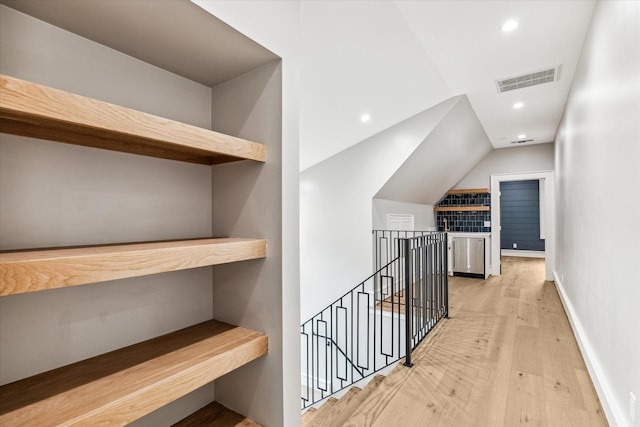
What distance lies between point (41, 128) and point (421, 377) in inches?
101

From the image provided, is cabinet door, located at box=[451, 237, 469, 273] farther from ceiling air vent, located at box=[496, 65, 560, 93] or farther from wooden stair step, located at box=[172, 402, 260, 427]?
wooden stair step, located at box=[172, 402, 260, 427]

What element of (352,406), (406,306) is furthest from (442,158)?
(352,406)

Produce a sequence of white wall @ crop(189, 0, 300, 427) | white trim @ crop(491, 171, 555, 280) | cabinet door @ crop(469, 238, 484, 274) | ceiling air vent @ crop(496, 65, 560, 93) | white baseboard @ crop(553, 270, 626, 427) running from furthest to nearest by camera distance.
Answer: cabinet door @ crop(469, 238, 484, 274)
white trim @ crop(491, 171, 555, 280)
ceiling air vent @ crop(496, 65, 560, 93)
white baseboard @ crop(553, 270, 626, 427)
white wall @ crop(189, 0, 300, 427)

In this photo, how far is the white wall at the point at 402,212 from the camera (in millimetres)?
4754

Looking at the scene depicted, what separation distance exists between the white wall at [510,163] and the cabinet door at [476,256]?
4.68 ft

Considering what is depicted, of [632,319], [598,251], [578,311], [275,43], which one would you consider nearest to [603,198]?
[598,251]

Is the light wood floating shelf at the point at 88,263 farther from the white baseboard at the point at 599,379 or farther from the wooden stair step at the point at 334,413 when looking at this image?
the white baseboard at the point at 599,379

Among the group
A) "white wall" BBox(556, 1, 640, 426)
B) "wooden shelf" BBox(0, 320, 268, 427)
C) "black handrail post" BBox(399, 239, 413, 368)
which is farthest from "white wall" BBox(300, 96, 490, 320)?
"wooden shelf" BBox(0, 320, 268, 427)

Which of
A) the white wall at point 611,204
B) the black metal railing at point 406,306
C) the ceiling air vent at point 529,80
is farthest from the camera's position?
the ceiling air vent at point 529,80

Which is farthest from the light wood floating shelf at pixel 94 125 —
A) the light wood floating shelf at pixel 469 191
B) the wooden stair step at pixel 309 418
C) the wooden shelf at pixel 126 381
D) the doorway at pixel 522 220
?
the doorway at pixel 522 220

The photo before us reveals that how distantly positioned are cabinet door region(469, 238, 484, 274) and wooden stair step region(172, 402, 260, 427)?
575cm

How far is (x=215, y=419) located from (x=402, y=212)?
4745 mm

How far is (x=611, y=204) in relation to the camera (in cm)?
176

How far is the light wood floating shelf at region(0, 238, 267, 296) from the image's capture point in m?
0.61
